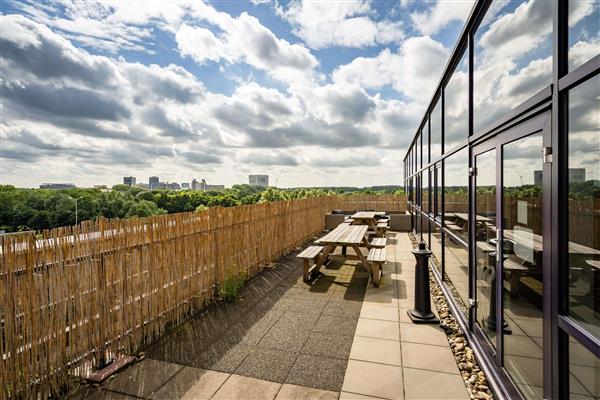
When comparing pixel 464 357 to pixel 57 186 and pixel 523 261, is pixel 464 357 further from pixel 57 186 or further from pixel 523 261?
pixel 57 186

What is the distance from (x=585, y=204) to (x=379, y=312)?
344 cm

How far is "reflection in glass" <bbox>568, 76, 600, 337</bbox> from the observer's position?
54.9 inches

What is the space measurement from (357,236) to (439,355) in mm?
3723

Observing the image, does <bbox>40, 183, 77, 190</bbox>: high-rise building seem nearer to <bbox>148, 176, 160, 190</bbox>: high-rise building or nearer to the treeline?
the treeline

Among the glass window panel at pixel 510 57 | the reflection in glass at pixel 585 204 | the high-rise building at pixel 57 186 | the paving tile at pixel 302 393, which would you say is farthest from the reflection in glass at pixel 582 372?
the high-rise building at pixel 57 186

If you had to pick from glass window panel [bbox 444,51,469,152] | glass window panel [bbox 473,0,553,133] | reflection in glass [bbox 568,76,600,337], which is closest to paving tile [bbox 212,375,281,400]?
reflection in glass [bbox 568,76,600,337]

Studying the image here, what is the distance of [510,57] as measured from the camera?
2479mm

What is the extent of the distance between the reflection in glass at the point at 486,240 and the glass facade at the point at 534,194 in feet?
0.04

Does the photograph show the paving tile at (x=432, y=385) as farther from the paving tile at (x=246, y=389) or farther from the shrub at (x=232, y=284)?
the shrub at (x=232, y=284)

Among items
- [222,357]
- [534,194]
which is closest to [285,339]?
[222,357]

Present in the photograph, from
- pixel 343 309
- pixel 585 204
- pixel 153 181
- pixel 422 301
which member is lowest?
pixel 343 309

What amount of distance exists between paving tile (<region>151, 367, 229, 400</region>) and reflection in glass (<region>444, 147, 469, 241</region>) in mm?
3252

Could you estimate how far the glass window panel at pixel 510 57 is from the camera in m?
1.93

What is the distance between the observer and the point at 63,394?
105 inches
